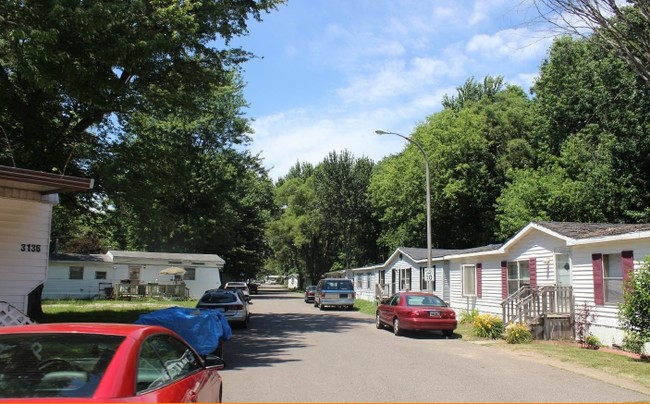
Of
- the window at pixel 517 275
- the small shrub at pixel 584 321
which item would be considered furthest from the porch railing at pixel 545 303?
the window at pixel 517 275

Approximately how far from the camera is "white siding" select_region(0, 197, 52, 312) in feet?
43.3

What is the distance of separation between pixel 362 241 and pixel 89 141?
39.3 meters

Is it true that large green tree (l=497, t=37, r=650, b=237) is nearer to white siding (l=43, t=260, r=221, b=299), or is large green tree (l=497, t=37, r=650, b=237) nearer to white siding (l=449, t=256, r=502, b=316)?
white siding (l=449, t=256, r=502, b=316)

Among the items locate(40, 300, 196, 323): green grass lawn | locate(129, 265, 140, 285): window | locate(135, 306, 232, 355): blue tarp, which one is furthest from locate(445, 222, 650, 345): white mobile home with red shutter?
locate(129, 265, 140, 285): window

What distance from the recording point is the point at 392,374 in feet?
34.5

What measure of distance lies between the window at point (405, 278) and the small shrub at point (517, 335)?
1755 cm

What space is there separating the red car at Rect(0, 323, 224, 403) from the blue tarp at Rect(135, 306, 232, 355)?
6.78 m

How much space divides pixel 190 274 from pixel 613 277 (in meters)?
36.1

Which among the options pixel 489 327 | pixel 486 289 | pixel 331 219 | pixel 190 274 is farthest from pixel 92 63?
pixel 331 219

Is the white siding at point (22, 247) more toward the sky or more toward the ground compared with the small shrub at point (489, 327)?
more toward the sky

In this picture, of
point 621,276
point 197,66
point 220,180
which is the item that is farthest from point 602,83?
point 220,180

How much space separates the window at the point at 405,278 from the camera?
34062mm

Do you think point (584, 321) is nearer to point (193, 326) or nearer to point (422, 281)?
point (193, 326)

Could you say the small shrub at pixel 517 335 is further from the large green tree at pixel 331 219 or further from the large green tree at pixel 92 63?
the large green tree at pixel 331 219
